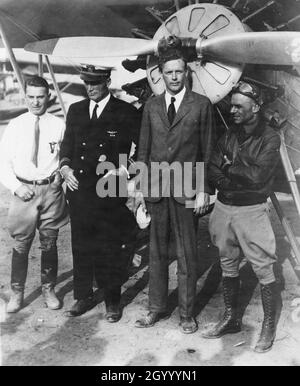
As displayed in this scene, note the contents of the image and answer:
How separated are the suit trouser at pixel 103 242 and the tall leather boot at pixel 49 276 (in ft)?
0.91

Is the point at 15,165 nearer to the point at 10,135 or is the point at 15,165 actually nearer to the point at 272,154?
the point at 10,135

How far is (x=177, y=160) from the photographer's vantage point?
3.88 meters

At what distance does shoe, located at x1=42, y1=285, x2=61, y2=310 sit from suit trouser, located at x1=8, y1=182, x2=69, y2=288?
0.25ft

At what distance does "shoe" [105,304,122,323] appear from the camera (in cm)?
426

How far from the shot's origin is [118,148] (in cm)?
417

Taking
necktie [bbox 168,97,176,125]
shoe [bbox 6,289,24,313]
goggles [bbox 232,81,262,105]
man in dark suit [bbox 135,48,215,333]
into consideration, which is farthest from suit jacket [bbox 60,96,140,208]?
shoe [bbox 6,289,24,313]

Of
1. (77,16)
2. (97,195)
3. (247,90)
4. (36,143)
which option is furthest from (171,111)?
(77,16)

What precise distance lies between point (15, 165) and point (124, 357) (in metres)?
1.93

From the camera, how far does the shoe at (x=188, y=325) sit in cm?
403

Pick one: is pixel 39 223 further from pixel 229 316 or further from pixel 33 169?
pixel 229 316

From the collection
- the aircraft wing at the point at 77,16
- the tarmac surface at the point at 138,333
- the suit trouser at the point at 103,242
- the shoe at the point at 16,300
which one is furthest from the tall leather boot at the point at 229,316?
the aircraft wing at the point at 77,16

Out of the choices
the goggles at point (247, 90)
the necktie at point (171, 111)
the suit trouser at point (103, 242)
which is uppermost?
the goggles at point (247, 90)

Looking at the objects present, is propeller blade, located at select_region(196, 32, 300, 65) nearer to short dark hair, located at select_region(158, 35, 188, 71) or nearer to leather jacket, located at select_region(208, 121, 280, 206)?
short dark hair, located at select_region(158, 35, 188, 71)

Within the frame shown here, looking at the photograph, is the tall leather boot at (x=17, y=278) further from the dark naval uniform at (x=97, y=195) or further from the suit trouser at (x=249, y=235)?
the suit trouser at (x=249, y=235)
